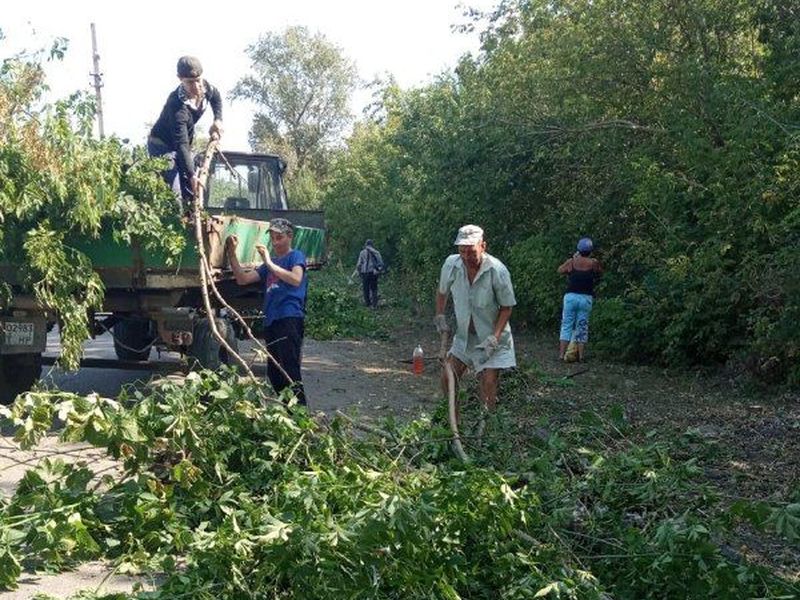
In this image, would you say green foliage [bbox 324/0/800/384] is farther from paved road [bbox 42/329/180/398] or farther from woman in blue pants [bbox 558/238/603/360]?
paved road [bbox 42/329/180/398]

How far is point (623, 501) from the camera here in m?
5.77

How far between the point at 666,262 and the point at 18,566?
9607mm

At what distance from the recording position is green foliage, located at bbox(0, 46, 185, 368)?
8.30m

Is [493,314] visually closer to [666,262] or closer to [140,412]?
[140,412]

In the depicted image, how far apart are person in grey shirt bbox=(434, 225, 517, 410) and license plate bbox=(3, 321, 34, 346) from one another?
3337 millimetres

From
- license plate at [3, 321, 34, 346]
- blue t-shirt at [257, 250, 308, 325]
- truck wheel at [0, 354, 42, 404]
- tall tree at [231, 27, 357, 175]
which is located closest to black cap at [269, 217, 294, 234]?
blue t-shirt at [257, 250, 308, 325]

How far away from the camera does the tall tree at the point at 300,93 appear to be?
66188mm

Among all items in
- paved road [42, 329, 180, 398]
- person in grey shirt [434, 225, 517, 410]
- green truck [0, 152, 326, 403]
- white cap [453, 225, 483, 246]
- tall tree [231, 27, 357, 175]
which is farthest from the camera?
tall tree [231, 27, 357, 175]

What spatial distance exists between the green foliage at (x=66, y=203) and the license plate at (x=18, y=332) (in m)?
0.21

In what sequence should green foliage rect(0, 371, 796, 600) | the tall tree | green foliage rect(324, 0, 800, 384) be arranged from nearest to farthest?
green foliage rect(0, 371, 796, 600), green foliage rect(324, 0, 800, 384), the tall tree

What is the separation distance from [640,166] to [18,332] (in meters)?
8.20

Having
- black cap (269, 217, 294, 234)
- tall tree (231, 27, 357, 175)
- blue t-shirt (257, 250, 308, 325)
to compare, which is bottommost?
blue t-shirt (257, 250, 308, 325)

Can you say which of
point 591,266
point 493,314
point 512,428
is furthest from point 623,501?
point 591,266

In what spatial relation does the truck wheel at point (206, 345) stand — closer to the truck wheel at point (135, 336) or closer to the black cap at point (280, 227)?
the black cap at point (280, 227)
